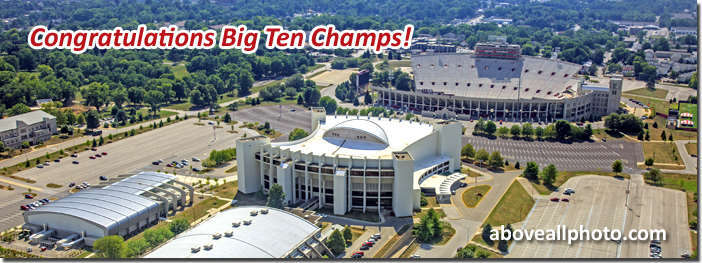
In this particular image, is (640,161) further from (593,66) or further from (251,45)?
(251,45)

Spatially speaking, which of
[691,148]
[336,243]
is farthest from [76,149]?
[691,148]

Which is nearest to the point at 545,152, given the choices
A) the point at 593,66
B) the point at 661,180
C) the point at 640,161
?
the point at 640,161

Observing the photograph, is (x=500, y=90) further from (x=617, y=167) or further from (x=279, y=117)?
(x=279, y=117)

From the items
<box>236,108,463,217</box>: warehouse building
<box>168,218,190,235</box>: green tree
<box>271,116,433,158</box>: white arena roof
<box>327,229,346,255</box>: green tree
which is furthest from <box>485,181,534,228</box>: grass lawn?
<box>168,218,190,235</box>: green tree

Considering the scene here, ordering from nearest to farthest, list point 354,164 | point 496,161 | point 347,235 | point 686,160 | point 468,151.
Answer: point 347,235 < point 354,164 < point 496,161 < point 468,151 < point 686,160

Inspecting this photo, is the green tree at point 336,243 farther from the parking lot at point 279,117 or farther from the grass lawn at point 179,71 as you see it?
the grass lawn at point 179,71

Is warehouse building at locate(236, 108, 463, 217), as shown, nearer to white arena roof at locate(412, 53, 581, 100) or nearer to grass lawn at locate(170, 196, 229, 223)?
grass lawn at locate(170, 196, 229, 223)

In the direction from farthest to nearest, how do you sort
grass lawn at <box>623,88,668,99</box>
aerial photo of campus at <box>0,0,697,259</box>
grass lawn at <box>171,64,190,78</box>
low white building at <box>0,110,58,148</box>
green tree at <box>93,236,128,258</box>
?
grass lawn at <box>171,64,190,78</box>
grass lawn at <box>623,88,668,99</box>
low white building at <box>0,110,58,148</box>
aerial photo of campus at <box>0,0,697,259</box>
green tree at <box>93,236,128,258</box>
